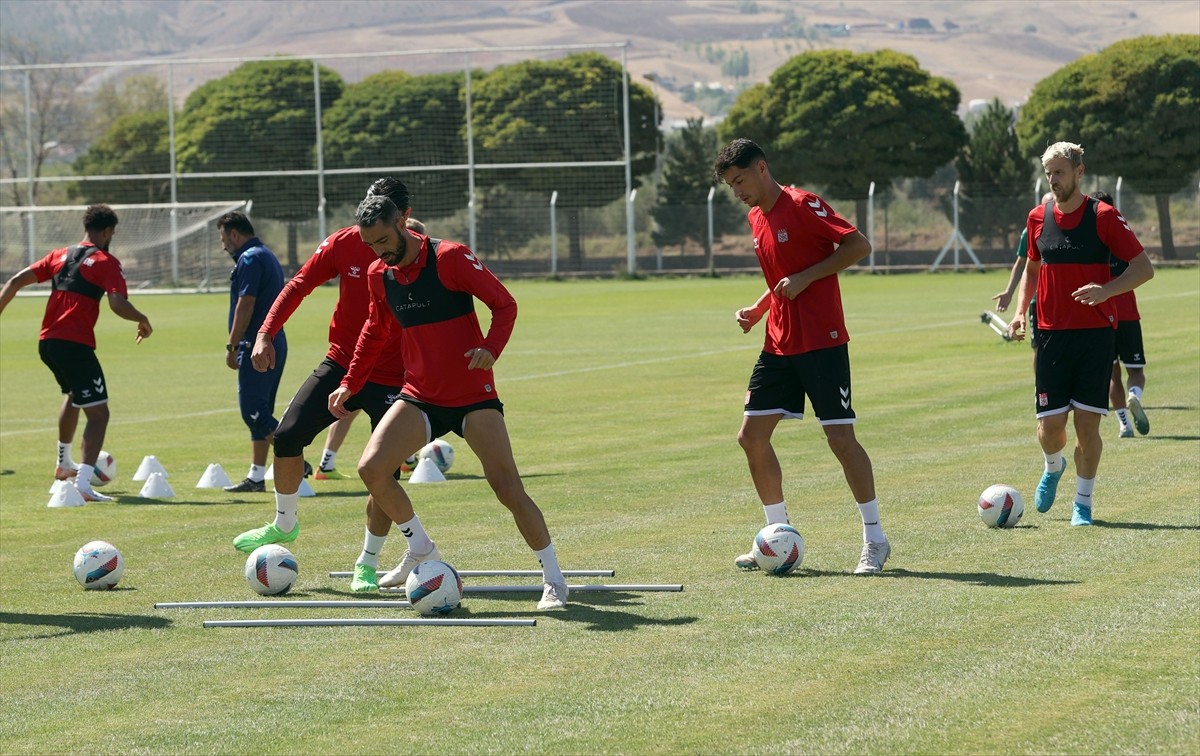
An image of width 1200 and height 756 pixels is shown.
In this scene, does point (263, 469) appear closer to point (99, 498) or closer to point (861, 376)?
point (99, 498)

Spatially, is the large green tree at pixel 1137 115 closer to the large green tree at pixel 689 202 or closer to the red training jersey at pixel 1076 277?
the large green tree at pixel 689 202

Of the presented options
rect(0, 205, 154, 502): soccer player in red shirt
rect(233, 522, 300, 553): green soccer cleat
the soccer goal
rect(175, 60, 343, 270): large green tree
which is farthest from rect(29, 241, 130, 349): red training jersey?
rect(175, 60, 343, 270): large green tree

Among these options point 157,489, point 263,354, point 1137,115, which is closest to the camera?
point 263,354

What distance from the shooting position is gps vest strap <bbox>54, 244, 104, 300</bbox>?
1526cm

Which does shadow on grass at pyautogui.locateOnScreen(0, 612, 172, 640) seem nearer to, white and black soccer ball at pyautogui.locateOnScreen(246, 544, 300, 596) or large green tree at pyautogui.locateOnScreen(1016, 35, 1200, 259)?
white and black soccer ball at pyautogui.locateOnScreen(246, 544, 300, 596)

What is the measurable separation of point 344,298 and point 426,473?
3.65 metres

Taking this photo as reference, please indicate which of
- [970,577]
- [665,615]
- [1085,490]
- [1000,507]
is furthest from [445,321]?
[1085,490]

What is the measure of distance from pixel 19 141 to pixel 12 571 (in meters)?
112

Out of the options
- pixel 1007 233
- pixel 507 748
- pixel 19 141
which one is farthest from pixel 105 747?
pixel 19 141

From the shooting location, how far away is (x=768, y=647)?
7.93m

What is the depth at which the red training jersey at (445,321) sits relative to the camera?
8.96 meters

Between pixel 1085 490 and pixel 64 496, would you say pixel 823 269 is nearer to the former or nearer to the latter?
pixel 1085 490

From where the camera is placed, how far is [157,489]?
577 inches

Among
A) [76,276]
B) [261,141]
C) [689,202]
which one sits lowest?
[689,202]
